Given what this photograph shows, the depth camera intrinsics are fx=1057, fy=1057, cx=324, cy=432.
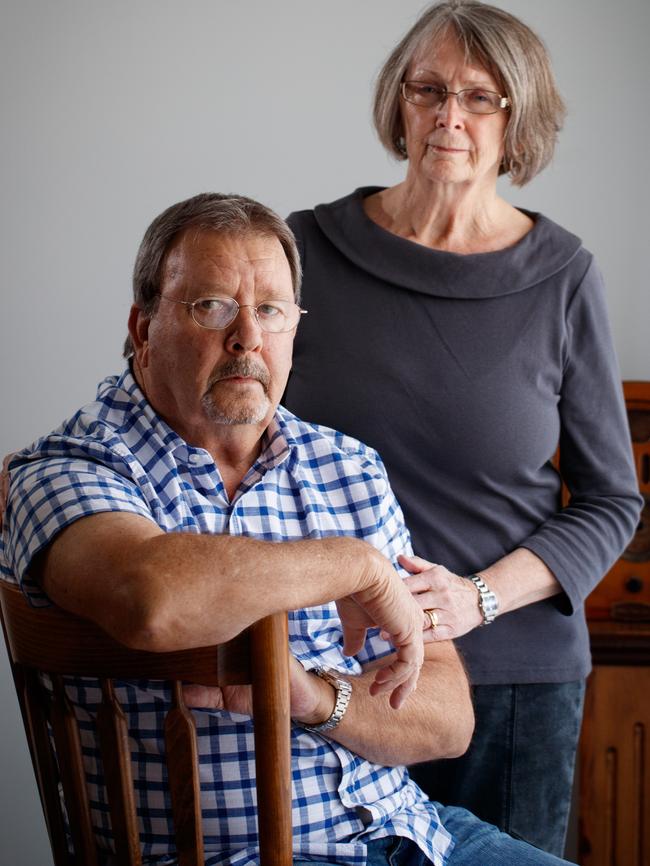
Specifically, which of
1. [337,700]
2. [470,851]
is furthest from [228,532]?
[470,851]

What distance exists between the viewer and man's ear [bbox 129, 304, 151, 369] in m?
1.43

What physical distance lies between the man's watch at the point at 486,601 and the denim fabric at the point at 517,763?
19 centimetres

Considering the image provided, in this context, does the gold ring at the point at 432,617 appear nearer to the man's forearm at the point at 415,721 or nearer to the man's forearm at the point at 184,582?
the man's forearm at the point at 415,721

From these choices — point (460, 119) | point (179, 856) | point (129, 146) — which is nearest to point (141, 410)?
point (179, 856)

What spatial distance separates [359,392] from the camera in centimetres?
173

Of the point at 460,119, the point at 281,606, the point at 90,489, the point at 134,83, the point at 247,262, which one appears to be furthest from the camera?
the point at 134,83

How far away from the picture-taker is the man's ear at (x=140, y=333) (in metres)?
1.43

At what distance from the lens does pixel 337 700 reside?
1267mm

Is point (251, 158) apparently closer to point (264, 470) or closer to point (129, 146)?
point (129, 146)

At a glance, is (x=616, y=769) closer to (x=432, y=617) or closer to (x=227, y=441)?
(x=432, y=617)

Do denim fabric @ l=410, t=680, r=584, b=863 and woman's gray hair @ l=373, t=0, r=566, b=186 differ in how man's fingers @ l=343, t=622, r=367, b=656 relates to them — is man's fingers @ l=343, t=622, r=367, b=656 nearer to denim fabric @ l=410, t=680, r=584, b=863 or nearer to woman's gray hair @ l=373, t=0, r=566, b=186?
denim fabric @ l=410, t=680, r=584, b=863

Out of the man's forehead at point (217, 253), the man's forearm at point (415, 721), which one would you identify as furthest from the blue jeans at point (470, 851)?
the man's forehead at point (217, 253)

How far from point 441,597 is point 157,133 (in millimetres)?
1636

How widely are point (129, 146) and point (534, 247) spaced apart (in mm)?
1285
